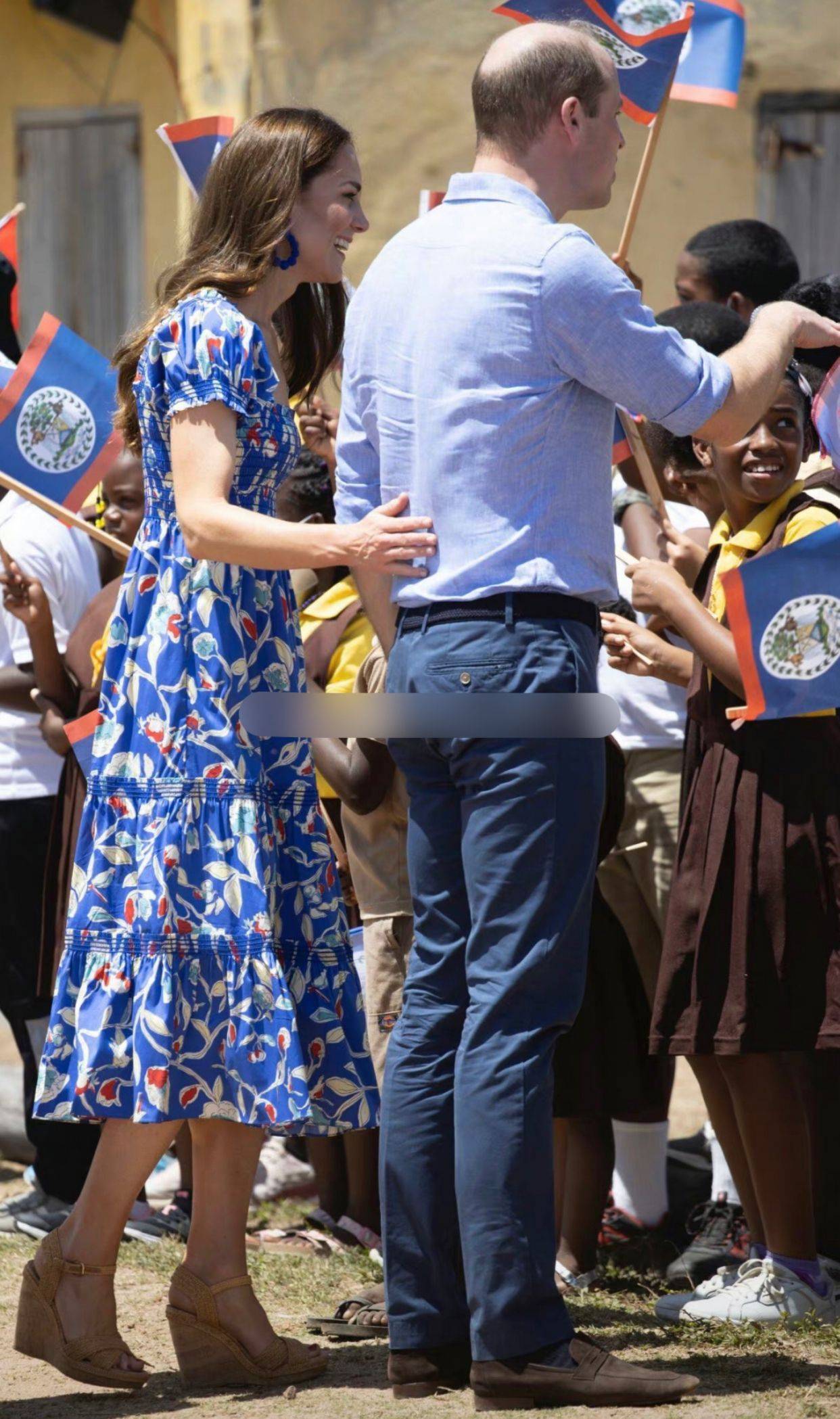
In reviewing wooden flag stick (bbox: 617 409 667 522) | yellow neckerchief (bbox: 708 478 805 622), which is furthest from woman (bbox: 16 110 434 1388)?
yellow neckerchief (bbox: 708 478 805 622)

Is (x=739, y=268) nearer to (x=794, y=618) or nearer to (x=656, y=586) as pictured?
(x=656, y=586)

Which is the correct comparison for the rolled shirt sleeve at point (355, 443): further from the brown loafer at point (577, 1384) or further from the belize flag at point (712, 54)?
the belize flag at point (712, 54)

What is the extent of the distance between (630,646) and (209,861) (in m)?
1.08

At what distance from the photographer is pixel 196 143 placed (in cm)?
475

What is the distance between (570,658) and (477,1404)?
113cm

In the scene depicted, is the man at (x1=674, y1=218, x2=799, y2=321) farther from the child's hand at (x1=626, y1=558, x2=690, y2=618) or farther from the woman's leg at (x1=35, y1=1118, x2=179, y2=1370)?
the woman's leg at (x1=35, y1=1118, x2=179, y2=1370)

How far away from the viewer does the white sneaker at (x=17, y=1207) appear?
15.9 feet

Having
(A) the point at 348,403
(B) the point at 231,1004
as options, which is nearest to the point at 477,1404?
(B) the point at 231,1004

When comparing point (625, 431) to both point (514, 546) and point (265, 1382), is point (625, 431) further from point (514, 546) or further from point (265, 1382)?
point (265, 1382)

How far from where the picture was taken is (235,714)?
3240 mm

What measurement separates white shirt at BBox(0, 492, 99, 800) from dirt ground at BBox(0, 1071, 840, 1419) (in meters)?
1.30

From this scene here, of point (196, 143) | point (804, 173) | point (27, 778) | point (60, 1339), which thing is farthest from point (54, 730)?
point (804, 173)

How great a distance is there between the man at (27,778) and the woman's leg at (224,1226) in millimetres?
1755

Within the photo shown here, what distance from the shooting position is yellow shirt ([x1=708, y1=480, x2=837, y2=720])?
3695mm
